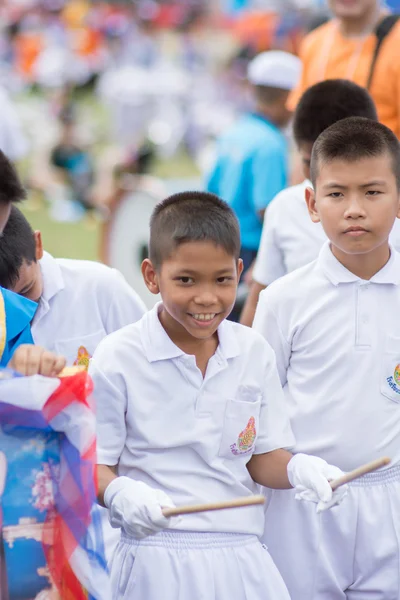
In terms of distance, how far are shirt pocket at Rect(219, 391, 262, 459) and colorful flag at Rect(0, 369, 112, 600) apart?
41 cm

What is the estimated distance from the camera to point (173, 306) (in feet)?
9.23

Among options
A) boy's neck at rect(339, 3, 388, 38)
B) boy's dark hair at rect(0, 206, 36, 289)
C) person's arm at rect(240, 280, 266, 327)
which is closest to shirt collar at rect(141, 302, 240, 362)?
boy's dark hair at rect(0, 206, 36, 289)

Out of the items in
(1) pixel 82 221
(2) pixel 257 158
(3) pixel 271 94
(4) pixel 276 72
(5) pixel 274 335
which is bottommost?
(5) pixel 274 335

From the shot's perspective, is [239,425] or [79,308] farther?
[79,308]

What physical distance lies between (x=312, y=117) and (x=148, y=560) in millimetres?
1836

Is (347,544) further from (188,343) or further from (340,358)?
(188,343)

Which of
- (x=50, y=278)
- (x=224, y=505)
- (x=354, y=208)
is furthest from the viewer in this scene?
(x=50, y=278)

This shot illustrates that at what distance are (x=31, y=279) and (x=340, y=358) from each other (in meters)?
0.91

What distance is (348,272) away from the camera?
3217 millimetres

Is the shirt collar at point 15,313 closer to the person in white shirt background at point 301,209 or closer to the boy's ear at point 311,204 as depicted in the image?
the boy's ear at point 311,204

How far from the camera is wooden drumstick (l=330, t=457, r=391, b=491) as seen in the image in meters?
2.45

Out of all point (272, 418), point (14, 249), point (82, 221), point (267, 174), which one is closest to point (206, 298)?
point (272, 418)

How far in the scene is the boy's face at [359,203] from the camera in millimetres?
3113

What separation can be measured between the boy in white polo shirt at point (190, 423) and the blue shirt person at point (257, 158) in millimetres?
2752
